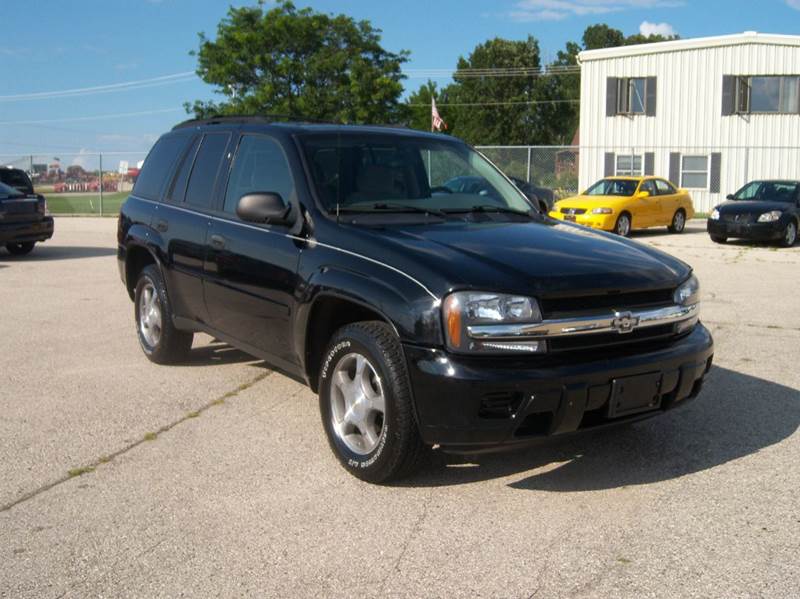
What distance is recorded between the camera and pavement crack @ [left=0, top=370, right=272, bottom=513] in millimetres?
4280

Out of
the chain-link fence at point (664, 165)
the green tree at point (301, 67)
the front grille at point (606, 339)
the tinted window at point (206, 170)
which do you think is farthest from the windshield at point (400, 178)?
the green tree at point (301, 67)

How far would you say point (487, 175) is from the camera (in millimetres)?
5922

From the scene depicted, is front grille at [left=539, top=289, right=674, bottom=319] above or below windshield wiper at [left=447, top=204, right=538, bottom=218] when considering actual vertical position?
below

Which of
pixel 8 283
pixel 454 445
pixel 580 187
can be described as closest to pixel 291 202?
pixel 454 445

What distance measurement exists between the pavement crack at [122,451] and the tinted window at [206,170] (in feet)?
4.27

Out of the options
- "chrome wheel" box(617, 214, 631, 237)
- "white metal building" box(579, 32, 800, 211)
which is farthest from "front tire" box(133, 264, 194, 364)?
"white metal building" box(579, 32, 800, 211)

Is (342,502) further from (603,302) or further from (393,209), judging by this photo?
(393,209)

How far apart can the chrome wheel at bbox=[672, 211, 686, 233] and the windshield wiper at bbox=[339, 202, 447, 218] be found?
18.6 metres

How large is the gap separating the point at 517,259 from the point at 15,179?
17.8 meters

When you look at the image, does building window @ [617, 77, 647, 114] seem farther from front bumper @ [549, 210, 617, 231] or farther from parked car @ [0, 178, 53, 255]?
parked car @ [0, 178, 53, 255]

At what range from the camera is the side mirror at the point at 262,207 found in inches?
189

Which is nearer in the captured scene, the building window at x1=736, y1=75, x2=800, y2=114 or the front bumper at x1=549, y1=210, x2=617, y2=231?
the front bumper at x1=549, y1=210, x2=617, y2=231

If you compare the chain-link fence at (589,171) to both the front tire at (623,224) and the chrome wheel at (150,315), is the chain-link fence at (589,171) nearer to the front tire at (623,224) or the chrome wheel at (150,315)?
the front tire at (623,224)

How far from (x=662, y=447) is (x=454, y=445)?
158cm
